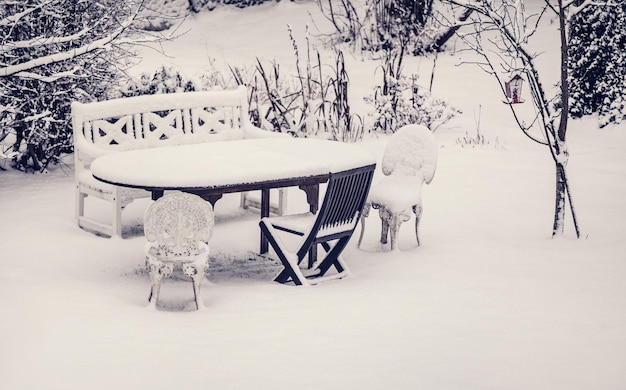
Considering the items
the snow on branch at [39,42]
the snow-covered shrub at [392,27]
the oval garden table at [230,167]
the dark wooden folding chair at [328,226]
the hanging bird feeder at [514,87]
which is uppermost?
the snow-covered shrub at [392,27]

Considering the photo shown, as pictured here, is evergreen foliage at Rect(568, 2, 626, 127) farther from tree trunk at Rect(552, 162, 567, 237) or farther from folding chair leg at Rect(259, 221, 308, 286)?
folding chair leg at Rect(259, 221, 308, 286)

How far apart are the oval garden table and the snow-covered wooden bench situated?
27.0 inches

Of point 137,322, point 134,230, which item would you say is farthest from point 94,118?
point 137,322

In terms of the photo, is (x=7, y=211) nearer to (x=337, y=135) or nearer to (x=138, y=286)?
(x=138, y=286)

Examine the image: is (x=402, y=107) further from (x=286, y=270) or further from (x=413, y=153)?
(x=286, y=270)

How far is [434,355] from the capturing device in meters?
5.45

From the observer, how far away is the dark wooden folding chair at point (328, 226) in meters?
6.98

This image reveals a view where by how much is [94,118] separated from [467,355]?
14.2 ft

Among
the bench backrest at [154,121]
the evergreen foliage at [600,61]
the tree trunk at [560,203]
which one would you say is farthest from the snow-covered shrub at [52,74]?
the evergreen foliage at [600,61]

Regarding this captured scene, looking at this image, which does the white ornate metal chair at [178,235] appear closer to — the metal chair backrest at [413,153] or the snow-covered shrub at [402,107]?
the metal chair backrest at [413,153]

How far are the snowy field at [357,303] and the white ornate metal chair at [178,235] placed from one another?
0.25m

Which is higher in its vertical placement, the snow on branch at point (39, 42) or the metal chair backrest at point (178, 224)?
the snow on branch at point (39, 42)

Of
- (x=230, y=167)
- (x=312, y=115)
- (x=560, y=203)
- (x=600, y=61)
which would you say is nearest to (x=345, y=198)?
(x=230, y=167)

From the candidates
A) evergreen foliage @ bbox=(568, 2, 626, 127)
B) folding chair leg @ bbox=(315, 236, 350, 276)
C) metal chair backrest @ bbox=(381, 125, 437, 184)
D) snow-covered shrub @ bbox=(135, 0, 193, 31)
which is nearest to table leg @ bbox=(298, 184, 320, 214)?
folding chair leg @ bbox=(315, 236, 350, 276)
